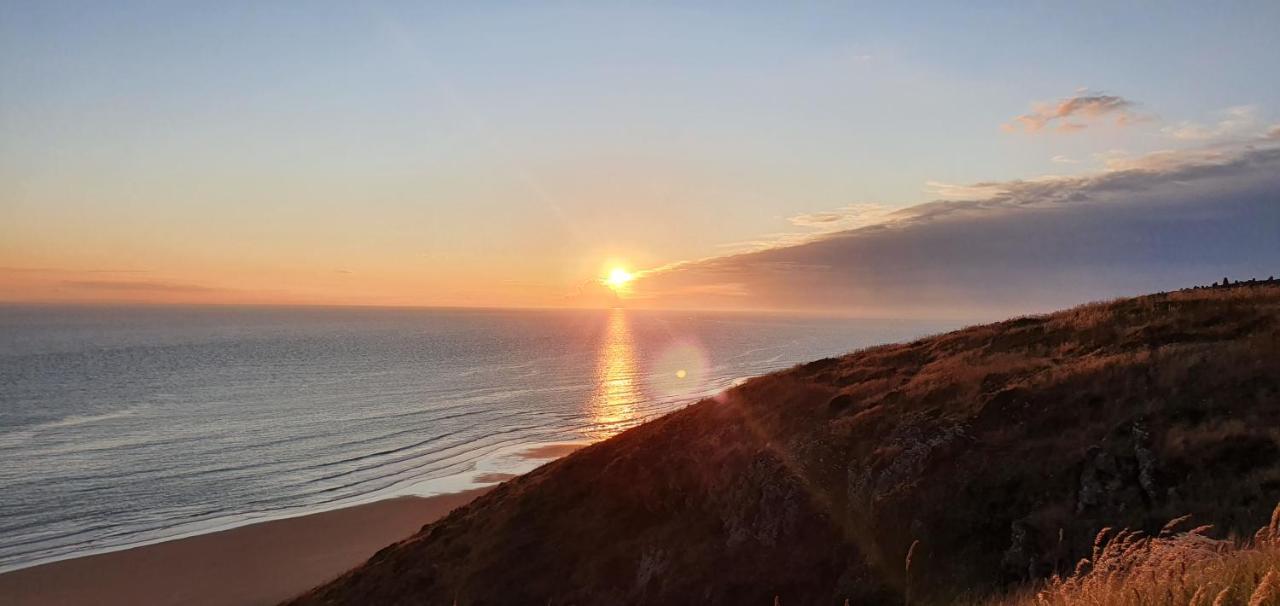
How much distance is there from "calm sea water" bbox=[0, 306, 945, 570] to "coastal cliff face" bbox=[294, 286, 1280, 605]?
1900cm

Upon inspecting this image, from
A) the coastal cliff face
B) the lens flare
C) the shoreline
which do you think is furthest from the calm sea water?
the coastal cliff face

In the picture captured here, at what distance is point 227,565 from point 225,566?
0.10m

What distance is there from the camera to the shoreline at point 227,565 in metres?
29.3

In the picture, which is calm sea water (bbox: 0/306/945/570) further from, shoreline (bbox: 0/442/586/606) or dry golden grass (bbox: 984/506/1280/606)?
dry golden grass (bbox: 984/506/1280/606)

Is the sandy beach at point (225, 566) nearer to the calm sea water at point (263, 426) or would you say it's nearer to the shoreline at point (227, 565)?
the shoreline at point (227, 565)

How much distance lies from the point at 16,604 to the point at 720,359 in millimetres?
106465

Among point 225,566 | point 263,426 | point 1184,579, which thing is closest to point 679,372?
point 263,426

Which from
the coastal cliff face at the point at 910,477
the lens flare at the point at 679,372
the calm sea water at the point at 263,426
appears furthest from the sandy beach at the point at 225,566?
the lens flare at the point at 679,372

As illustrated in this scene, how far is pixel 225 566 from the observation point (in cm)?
3225

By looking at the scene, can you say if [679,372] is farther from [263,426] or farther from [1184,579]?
[1184,579]

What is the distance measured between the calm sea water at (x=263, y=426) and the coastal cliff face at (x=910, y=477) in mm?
19005

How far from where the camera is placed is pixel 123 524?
119ft

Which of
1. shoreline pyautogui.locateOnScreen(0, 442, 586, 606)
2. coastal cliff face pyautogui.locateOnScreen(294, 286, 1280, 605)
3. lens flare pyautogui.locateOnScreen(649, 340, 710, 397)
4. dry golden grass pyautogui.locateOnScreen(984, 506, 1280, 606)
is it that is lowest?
shoreline pyautogui.locateOnScreen(0, 442, 586, 606)

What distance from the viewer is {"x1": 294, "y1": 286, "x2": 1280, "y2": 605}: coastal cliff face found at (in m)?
12.2
